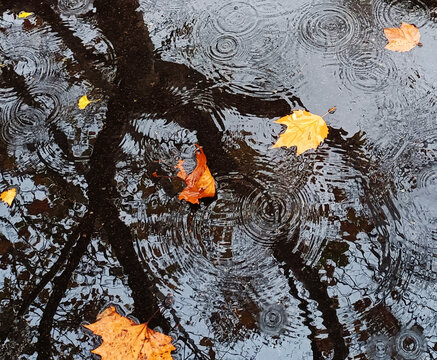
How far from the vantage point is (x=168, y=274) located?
2.15 metres

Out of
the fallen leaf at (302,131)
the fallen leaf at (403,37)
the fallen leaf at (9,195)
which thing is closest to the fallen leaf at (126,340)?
the fallen leaf at (9,195)

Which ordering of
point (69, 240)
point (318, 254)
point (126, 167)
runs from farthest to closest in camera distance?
point (126, 167) < point (69, 240) < point (318, 254)

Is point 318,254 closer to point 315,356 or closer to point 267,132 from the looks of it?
point 315,356

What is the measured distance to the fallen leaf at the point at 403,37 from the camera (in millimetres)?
2607

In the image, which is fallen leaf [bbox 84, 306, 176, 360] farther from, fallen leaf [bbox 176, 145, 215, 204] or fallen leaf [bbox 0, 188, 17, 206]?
fallen leaf [bbox 0, 188, 17, 206]

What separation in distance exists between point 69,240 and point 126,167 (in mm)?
471

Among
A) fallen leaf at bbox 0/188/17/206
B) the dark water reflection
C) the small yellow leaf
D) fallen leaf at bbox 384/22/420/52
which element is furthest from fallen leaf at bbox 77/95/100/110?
fallen leaf at bbox 384/22/420/52

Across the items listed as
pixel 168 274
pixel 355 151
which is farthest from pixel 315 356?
pixel 355 151

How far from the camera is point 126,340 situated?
2016mm

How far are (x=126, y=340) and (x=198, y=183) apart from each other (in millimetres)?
816

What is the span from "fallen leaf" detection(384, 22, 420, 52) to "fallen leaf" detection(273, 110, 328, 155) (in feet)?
2.22

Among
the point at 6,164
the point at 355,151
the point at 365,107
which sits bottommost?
the point at 355,151

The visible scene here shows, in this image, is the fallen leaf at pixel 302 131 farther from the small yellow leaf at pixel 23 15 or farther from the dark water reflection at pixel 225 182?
the small yellow leaf at pixel 23 15

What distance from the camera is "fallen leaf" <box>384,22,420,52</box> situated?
2607 millimetres
